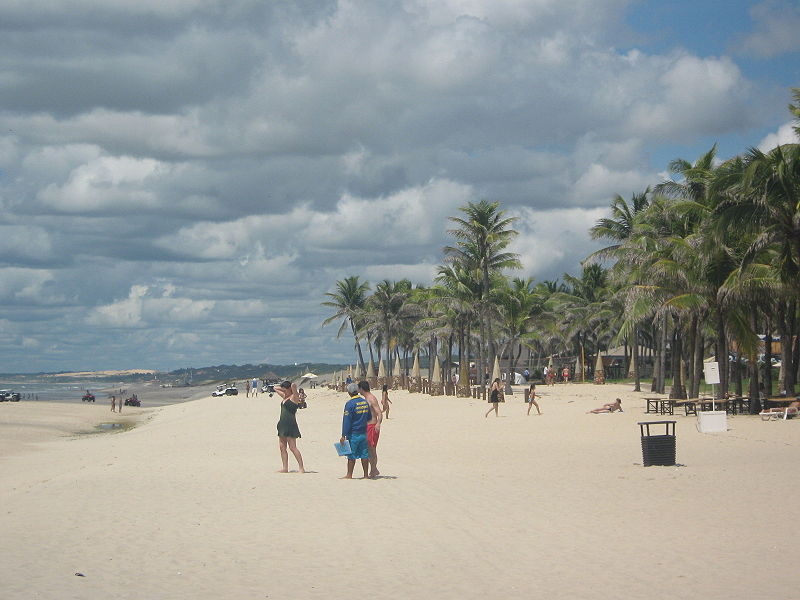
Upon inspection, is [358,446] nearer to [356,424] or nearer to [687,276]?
[356,424]

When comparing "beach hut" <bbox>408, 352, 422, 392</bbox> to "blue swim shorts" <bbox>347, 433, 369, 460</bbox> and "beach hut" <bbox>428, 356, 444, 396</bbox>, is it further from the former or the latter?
"blue swim shorts" <bbox>347, 433, 369, 460</bbox>

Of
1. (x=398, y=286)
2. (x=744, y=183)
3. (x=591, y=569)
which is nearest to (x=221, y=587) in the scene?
(x=591, y=569)

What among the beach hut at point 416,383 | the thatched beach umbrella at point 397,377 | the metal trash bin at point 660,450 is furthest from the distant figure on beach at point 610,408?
the thatched beach umbrella at point 397,377

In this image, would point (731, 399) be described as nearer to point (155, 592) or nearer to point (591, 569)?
point (591, 569)

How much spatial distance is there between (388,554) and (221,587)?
6.11ft

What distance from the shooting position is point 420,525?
1031cm

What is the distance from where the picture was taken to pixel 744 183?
21.8 meters

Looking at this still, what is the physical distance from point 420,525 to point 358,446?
3.54 m

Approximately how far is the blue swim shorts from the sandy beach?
0.42m

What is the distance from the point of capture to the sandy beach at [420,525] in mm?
7652

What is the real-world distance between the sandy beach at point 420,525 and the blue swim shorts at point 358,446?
1.37 feet

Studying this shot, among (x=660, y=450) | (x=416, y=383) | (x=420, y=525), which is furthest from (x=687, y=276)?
(x=416, y=383)

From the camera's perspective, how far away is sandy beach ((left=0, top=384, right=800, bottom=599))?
25.1 feet

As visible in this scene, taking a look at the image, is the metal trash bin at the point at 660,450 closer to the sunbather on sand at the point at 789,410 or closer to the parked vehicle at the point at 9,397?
the sunbather on sand at the point at 789,410
